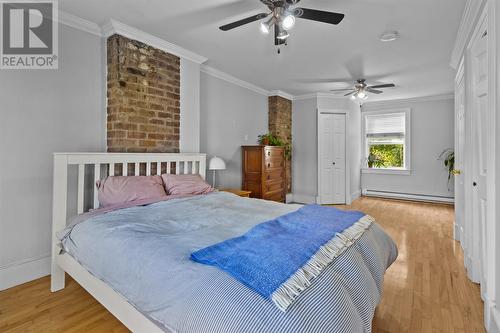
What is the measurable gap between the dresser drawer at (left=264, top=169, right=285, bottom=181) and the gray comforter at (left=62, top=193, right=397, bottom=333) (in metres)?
2.49

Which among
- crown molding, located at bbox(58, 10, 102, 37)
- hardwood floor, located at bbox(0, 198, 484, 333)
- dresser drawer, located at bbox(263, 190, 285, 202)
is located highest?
crown molding, located at bbox(58, 10, 102, 37)

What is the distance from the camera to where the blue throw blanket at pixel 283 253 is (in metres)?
0.98

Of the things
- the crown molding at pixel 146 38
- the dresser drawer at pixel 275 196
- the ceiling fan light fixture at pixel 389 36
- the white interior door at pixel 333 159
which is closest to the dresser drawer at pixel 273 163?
the dresser drawer at pixel 275 196

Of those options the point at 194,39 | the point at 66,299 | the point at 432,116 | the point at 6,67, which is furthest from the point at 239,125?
the point at 432,116

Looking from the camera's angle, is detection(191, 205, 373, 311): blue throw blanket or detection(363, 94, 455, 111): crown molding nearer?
detection(191, 205, 373, 311): blue throw blanket

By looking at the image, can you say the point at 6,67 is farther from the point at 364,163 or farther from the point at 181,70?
the point at 364,163

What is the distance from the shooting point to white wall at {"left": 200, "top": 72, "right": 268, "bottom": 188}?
13.4 ft

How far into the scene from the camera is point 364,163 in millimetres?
6773

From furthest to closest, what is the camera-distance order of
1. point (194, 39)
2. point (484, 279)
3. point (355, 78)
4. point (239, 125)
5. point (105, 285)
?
point (239, 125), point (355, 78), point (194, 39), point (484, 279), point (105, 285)

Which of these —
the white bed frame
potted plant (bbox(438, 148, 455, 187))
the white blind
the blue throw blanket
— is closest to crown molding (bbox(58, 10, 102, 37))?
the white bed frame

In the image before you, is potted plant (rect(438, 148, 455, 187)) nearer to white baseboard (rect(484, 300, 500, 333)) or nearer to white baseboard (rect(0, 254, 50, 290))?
white baseboard (rect(484, 300, 500, 333))

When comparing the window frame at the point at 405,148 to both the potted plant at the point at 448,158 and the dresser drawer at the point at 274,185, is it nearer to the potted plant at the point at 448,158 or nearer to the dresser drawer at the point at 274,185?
the potted plant at the point at 448,158

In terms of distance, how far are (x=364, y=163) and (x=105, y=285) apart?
6642 mm

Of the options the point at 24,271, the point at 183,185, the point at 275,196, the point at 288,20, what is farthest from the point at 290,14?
the point at 275,196
